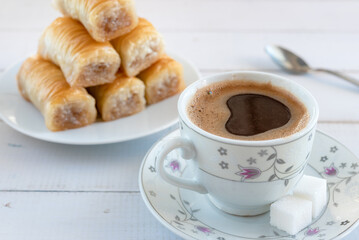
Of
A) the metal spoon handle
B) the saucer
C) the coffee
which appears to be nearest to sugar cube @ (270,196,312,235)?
the saucer

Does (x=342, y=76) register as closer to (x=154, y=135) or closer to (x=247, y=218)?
(x=154, y=135)

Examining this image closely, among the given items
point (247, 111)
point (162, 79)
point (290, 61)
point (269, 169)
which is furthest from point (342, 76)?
point (269, 169)

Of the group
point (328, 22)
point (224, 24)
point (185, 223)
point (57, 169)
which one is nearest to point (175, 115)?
point (57, 169)

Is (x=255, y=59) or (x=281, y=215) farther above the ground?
(x=281, y=215)

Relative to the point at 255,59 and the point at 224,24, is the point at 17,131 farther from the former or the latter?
the point at 224,24

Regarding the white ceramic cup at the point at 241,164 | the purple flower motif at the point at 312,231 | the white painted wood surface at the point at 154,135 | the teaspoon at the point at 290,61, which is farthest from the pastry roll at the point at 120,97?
the purple flower motif at the point at 312,231

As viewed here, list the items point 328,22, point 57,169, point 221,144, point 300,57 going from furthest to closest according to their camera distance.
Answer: point 328,22 < point 300,57 < point 57,169 < point 221,144
